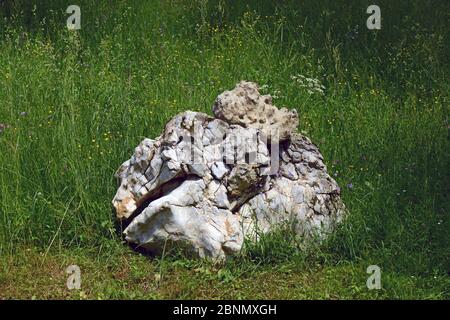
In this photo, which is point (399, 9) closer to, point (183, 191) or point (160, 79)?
point (160, 79)

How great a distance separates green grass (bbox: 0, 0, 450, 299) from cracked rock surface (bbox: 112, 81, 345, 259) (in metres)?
0.15

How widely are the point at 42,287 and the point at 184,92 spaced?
2647 mm

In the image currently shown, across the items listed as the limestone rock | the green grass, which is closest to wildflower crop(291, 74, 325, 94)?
the green grass

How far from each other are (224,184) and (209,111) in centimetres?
150

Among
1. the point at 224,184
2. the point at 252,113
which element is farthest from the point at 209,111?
the point at 224,184

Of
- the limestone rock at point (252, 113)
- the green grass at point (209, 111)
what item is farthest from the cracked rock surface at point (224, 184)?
the green grass at point (209, 111)

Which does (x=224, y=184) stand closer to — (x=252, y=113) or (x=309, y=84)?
(x=252, y=113)

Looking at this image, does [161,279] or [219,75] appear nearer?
[161,279]

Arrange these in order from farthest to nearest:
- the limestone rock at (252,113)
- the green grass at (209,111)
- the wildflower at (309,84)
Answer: the wildflower at (309,84) → the limestone rock at (252,113) → the green grass at (209,111)

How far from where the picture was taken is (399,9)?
9.20m

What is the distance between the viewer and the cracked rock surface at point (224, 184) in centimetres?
507

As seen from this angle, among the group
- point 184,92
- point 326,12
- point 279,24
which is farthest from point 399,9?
point 184,92

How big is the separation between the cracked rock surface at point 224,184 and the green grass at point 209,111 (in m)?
0.15

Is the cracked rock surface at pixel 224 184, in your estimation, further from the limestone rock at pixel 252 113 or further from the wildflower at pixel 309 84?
the wildflower at pixel 309 84
